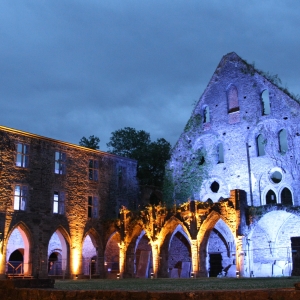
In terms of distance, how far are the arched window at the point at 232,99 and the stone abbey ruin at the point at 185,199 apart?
0.25ft

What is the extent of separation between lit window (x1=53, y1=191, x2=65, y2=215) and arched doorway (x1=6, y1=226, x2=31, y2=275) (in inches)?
113

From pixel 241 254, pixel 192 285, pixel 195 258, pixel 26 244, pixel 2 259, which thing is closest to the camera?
pixel 192 285

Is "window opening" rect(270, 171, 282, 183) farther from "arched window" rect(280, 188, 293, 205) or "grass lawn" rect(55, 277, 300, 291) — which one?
"grass lawn" rect(55, 277, 300, 291)

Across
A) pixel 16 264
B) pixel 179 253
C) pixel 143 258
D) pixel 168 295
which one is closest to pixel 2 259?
pixel 16 264

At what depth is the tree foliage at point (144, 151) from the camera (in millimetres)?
43938

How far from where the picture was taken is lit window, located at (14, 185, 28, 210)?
29.4 m

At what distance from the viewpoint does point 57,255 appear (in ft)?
116

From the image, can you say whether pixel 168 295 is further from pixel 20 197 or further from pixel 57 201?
pixel 57 201

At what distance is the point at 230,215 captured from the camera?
2694 cm

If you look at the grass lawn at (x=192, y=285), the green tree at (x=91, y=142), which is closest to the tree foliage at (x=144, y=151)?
the green tree at (x=91, y=142)

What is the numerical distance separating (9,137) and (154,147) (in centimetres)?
1869

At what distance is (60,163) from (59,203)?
2.82 metres

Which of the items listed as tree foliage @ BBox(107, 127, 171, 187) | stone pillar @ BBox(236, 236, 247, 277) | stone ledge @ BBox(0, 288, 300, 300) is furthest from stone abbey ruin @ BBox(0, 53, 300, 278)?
stone ledge @ BBox(0, 288, 300, 300)

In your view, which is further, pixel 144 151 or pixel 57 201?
pixel 144 151
